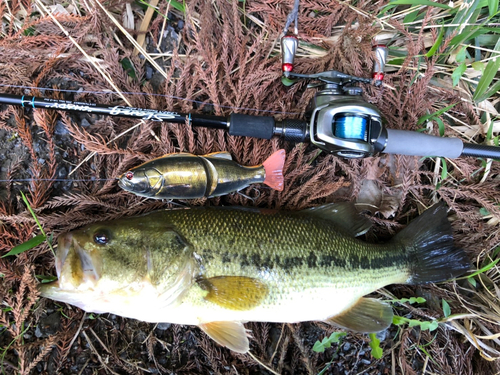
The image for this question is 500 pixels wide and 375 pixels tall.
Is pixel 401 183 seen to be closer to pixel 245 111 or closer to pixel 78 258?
pixel 245 111

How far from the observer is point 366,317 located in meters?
2.20

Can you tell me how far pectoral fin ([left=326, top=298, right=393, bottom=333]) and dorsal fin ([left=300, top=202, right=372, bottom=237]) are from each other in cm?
49

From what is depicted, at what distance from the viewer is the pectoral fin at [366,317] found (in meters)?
2.16

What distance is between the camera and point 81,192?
225 centimetres

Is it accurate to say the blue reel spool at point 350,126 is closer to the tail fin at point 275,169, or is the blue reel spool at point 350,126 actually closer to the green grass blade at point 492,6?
the tail fin at point 275,169

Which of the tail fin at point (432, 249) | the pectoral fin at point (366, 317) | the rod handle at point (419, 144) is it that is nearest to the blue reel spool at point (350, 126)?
the rod handle at point (419, 144)

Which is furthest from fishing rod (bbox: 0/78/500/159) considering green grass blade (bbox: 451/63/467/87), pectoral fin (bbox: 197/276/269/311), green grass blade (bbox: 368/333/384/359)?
green grass blade (bbox: 368/333/384/359)

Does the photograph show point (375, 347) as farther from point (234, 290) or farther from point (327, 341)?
point (234, 290)

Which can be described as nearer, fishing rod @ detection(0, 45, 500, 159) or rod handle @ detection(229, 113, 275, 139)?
fishing rod @ detection(0, 45, 500, 159)

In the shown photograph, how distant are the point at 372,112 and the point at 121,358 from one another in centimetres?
231

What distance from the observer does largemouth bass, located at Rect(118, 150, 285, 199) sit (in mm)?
1917

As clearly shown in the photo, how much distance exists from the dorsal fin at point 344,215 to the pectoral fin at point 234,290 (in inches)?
24.9

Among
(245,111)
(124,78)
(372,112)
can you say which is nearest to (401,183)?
(372,112)

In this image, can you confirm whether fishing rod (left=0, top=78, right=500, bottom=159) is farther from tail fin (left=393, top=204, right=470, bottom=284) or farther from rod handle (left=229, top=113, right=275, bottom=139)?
tail fin (left=393, top=204, right=470, bottom=284)
